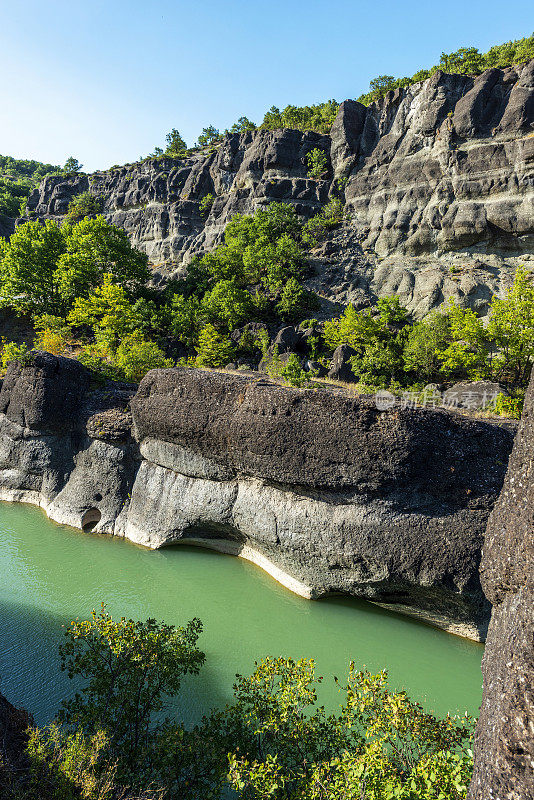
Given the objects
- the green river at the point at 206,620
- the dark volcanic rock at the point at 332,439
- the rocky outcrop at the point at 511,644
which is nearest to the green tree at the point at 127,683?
the green river at the point at 206,620

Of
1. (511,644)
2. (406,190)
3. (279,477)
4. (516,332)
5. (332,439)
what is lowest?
(511,644)

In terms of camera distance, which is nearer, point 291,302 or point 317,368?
point 317,368

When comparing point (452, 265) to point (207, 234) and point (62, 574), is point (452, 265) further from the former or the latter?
point (62, 574)

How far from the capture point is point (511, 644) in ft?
15.8

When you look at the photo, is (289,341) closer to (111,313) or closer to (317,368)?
(317,368)

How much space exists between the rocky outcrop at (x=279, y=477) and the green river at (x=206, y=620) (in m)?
0.70

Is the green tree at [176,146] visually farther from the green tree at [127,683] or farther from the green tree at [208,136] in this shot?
the green tree at [127,683]

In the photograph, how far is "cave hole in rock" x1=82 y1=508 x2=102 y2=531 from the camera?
53.6 feet

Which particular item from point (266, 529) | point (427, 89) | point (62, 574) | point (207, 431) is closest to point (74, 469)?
point (62, 574)

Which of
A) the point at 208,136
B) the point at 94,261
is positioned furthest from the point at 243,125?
the point at 94,261

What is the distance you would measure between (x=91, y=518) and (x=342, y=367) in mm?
18370

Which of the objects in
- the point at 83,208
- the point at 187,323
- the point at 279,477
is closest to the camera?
the point at 279,477

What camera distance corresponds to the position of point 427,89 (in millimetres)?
38688

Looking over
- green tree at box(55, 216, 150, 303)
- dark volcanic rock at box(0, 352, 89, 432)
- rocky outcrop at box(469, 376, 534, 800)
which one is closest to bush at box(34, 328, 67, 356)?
green tree at box(55, 216, 150, 303)
